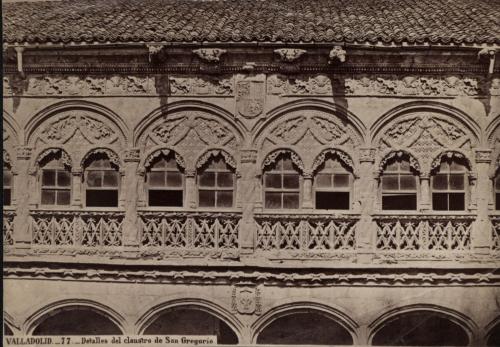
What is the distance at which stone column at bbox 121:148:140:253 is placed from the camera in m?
8.70

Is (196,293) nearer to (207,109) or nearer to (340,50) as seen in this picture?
(207,109)

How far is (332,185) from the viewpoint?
8836 mm

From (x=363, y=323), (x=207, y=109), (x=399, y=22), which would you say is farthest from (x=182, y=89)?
(x=363, y=323)

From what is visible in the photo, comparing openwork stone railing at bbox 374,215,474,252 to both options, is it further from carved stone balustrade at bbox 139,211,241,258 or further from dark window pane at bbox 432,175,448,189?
carved stone balustrade at bbox 139,211,241,258

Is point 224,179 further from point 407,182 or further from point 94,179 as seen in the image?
point 407,182

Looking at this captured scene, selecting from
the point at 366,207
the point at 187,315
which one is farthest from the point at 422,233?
the point at 187,315

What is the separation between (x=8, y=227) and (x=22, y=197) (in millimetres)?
491

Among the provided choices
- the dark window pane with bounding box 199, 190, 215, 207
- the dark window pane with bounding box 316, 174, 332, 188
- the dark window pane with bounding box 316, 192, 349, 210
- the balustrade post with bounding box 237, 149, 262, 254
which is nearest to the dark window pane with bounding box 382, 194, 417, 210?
the dark window pane with bounding box 316, 192, 349, 210

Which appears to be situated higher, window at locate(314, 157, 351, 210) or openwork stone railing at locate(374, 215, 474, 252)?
window at locate(314, 157, 351, 210)

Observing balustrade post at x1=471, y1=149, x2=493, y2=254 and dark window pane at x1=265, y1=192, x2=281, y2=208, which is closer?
balustrade post at x1=471, y1=149, x2=493, y2=254

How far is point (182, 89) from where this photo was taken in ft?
28.9

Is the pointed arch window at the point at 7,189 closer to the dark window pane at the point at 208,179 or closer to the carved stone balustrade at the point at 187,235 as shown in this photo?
the carved stone balustrade at the point at 187,235

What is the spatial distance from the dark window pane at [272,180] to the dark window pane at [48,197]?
10.3 ft

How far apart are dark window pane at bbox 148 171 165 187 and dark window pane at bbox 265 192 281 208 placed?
156 centimetres
